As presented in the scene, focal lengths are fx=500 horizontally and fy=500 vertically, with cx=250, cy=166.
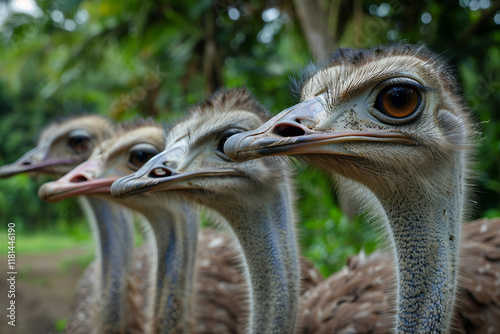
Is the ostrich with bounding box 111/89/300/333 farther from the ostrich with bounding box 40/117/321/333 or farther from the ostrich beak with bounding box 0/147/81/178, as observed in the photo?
the ostrich beak with bounding box 0/147/81/178

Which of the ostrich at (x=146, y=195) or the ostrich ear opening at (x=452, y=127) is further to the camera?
the ostrich at (x=146, y=195)

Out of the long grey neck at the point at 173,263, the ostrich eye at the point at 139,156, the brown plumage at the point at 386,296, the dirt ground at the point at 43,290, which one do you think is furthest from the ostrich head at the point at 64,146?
the brown plumage at the point at 386,296

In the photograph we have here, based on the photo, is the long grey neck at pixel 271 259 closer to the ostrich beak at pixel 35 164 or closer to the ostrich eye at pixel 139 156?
the ostrich eye at pixel 139 156

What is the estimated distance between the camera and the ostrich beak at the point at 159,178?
1914mm

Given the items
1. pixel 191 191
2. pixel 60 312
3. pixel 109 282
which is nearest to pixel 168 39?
pixel 60 312

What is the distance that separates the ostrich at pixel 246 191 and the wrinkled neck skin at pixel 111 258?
0.99 m

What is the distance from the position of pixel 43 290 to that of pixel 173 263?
5.33m

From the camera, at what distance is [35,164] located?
338cm

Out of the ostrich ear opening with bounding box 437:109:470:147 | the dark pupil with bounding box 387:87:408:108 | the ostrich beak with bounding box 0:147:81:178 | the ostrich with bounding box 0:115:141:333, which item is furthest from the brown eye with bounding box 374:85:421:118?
the ostrich beak with bounding box 0:147:81:178

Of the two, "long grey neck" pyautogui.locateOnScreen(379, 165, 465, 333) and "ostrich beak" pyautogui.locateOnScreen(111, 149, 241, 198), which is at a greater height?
"ostrich beak" pyautogui.locateOnScreen(111, 149, 241, 198)

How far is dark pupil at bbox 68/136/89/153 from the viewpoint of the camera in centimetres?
351

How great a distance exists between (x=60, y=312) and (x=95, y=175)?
4383mm

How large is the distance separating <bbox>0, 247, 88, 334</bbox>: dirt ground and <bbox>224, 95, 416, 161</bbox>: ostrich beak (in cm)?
326

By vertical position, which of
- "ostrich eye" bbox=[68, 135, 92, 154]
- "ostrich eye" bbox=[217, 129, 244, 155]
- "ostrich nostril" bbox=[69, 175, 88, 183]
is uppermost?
"ostrich eye" bbox=[68, 135, 92, 154]
